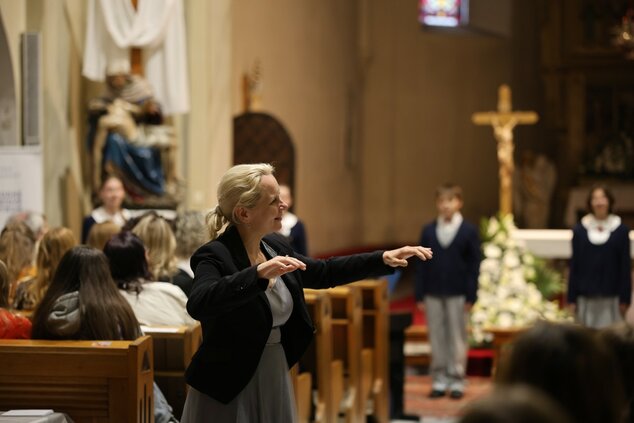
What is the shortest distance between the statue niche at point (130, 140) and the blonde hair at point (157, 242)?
4.69m

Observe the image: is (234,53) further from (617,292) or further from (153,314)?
A: (153,314)

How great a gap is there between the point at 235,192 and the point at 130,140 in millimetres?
7057

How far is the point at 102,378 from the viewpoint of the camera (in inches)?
175

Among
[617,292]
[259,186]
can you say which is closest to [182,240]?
[259,186]

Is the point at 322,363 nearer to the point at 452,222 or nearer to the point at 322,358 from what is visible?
the point at 322,358

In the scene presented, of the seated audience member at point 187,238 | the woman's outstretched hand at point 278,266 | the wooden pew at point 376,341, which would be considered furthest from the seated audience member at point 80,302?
the wooden pew at point 376,341

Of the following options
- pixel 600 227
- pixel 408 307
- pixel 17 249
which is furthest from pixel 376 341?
pixel 408 307

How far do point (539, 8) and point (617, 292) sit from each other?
10.4 meters

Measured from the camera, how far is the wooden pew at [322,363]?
6469 mm

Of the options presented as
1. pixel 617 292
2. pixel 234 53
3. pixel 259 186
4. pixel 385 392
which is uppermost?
pixel 234 53

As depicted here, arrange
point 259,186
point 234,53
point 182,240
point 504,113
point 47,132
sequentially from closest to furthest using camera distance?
point 259,186 → point 182,240 → point 47,132 → point 504,113 → point 234,53

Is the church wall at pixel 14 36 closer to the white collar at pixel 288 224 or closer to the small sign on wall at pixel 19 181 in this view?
the small sign on wall at pixel 19 181

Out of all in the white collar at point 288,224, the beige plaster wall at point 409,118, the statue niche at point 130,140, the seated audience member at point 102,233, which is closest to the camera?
the seated audience member at point 102,233

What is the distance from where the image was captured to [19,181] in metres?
8.69
